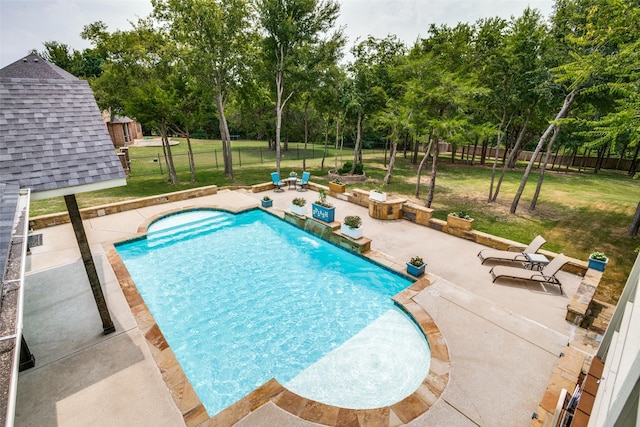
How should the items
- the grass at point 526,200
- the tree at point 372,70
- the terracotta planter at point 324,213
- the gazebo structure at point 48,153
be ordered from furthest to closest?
the tree at point 372,70 < the terracotta planter at point 324,213 < the grass at point 526,200 < the gazebo structure at point 48,153

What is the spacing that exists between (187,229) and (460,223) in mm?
10198

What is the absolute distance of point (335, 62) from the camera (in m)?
16.9

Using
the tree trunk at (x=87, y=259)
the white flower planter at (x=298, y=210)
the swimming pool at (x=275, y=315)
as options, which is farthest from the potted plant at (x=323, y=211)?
the tree trunk at (x=87, y=259)

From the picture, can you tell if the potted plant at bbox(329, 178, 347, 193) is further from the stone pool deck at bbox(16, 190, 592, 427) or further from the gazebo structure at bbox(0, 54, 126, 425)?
the gazebo structure at bbox(0, 54, 126, 425)

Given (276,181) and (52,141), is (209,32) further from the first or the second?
(52,141)

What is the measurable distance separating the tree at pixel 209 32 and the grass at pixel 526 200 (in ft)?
21.0

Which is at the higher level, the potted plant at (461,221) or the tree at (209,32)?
the tree at (209,32)

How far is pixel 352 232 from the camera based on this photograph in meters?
9.44

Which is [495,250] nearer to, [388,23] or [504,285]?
[504,285]

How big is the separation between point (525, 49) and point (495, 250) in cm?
968

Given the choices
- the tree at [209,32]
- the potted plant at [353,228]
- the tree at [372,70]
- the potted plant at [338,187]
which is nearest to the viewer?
the potted plant at [353,228]

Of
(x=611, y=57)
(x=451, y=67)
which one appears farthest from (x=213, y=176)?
(x=611, y=57)

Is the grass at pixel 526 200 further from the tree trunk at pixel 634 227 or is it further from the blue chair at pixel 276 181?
the blue chair at pixel 276 181

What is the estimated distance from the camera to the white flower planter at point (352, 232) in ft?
30.6
